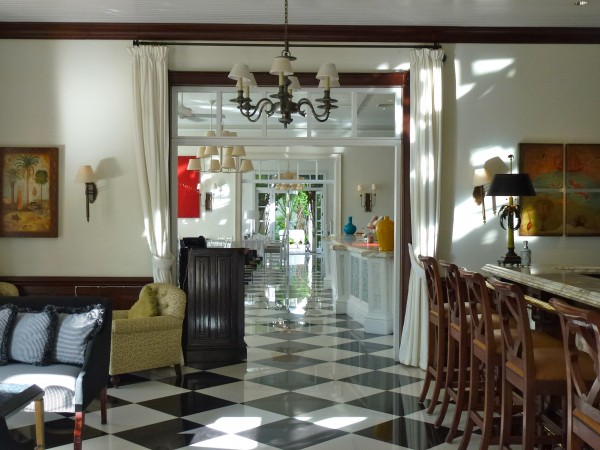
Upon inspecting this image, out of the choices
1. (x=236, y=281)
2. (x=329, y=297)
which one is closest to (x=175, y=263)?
(x=236, y=281)

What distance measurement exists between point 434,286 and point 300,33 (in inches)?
124

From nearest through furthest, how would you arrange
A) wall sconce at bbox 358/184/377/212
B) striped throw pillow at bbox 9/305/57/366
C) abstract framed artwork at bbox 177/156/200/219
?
striped throw pillow at bbox 9/305/57/366, wall sconce at bbox 358/184/377/212, abstract framed artwork at bbox 177/156/200/219

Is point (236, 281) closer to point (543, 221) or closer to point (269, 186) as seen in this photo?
point (543, 221)

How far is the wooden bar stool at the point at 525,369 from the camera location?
3354 millimetres

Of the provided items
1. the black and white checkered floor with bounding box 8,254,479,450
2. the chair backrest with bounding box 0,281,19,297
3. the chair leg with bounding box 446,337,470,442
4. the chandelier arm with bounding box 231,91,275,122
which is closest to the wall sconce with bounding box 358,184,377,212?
the black and white checkered floor with bounding box 8,254,479,450

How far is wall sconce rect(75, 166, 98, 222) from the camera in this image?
6746 mm

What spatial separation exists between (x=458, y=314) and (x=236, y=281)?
287 centimetres

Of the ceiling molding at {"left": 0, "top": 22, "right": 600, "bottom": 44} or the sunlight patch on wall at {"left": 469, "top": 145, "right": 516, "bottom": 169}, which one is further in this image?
the sunlight patch on wall at {"left": 469, "top": 145, "right": 516, "bottom": 169}

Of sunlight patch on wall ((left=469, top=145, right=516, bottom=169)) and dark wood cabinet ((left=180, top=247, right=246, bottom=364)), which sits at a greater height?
sunlight patch on wall ((left=469, top=145, right=516, bottom=169))

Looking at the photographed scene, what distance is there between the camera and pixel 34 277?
22.8 ft

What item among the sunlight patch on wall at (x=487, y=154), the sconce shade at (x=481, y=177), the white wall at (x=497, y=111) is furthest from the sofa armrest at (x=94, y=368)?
the sunlight patch on wall at (x=487, y=154)

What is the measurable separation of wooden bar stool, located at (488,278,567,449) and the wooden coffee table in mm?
2529

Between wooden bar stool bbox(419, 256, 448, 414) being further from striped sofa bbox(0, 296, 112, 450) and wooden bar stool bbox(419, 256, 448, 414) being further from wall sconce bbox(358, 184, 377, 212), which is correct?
wall sconce bbox(358, 184, 377, 212)

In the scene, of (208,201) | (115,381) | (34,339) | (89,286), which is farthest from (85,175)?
(208,201)
